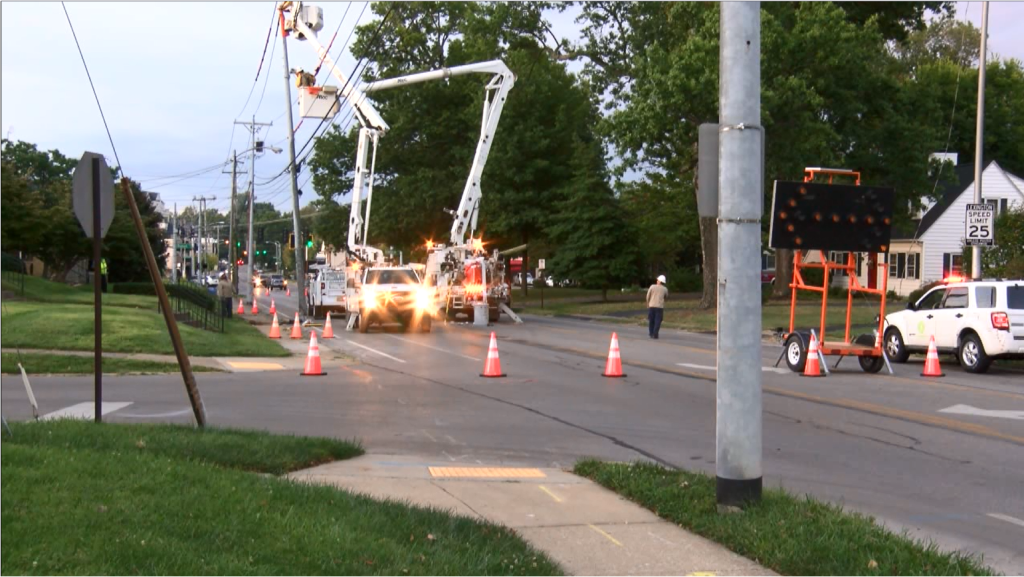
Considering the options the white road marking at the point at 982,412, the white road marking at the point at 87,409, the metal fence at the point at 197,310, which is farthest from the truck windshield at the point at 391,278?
the white road marking at the point at 982,412

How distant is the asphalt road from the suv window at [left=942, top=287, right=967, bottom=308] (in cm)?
132

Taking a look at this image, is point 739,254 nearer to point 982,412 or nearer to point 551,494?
point 551,494

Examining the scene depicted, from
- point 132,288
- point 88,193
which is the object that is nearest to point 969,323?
point 88,193

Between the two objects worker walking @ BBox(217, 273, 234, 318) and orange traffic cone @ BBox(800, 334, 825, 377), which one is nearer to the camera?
orange traffic cone @ BBox(800, 334, 825, 377)

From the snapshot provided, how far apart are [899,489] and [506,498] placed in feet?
11.9

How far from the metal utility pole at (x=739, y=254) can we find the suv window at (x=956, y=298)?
14385 millimetres

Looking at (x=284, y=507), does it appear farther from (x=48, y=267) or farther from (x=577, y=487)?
(x=48, y=267)

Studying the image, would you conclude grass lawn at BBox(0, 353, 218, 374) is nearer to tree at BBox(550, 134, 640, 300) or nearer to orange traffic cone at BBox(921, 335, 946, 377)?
orange traffic cone at BBox(921, 335, 946, 377)

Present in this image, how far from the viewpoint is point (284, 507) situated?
21.2 feet

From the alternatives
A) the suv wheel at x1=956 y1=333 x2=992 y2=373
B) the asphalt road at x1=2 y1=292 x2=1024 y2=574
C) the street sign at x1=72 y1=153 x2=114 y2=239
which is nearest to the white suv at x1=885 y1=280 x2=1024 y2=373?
the suv wheel at x1=956 y1=333 x2=992 y2=373

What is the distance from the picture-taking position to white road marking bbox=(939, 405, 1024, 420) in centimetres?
1323

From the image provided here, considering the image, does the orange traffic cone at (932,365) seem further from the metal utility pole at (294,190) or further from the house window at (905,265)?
the house window at (905,265)

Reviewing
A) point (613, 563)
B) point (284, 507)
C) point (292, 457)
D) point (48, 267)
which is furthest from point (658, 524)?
point (48, 267)

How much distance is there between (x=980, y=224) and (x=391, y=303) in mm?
16135
